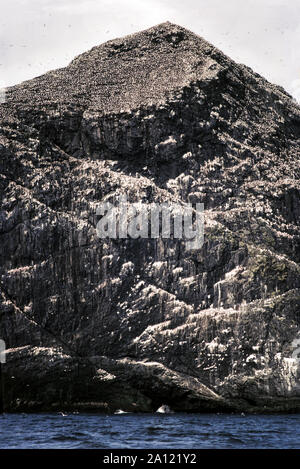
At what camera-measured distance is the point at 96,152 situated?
50.8 metres

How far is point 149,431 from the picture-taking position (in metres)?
35.2

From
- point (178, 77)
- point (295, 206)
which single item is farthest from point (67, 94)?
point (295, 206)

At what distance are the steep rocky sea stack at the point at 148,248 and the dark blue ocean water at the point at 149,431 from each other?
2.32m

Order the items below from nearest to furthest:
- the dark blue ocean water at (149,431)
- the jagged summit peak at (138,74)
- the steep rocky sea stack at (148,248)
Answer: the dark blue ocean water at (149,431) → the steep rocky sea stack at (148,248) → the jagged summit peak at (138,74)

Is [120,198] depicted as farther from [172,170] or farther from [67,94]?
[67,94]

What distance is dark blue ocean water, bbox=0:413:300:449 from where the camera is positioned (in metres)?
31.2

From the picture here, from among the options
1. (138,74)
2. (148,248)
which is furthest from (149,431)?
(138,74)

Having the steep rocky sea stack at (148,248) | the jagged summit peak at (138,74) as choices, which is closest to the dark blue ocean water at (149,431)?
the steep rocky sea stack at (148,248)

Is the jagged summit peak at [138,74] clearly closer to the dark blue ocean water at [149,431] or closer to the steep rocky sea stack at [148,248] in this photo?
the steep rocky sea stack at [148,248]

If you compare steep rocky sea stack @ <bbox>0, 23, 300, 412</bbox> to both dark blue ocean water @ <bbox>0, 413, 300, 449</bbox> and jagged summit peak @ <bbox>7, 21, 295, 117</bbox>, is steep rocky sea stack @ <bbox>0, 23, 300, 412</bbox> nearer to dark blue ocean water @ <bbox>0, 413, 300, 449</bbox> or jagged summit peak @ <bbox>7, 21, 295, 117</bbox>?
jagged summit peak @ <bbox>7, 21, 295, 117</bbox>

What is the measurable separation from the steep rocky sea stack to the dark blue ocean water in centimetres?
232

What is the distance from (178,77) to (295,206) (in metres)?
10.2

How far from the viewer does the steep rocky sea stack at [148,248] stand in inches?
1816
